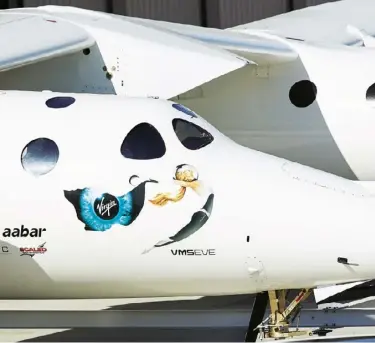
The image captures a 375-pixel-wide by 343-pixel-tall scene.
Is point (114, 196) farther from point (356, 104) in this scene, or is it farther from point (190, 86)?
point (356, 104)

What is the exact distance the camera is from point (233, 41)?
8.75 meters

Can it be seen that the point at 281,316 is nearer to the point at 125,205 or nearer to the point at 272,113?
the point at 125,205

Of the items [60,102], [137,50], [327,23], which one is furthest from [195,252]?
[327,23]

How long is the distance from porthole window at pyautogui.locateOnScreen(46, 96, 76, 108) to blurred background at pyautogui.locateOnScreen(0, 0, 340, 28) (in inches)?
528

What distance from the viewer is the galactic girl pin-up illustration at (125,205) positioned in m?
6.49

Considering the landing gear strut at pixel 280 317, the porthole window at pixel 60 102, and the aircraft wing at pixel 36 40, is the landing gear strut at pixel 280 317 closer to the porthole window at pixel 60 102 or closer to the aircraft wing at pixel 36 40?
the porthole window at pixel 60 102

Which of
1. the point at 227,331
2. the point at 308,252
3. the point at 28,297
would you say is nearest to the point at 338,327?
the point at 227,331

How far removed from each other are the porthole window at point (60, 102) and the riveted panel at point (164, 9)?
13400mm

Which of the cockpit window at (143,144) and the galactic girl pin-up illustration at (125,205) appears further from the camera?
the cockpit window at (143,144)

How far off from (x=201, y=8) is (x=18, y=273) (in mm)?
14720

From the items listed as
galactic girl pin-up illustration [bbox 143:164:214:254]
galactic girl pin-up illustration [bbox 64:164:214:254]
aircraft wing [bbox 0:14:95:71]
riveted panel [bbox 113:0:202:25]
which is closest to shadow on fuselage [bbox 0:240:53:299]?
galactic girl pin-up illustration [bbox 64:164:214:254]

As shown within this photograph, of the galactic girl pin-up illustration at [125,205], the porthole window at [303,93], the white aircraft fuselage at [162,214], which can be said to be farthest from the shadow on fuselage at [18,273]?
the porthole window at [303,93]

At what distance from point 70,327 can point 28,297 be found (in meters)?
1.40

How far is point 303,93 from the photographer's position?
8.98 m
